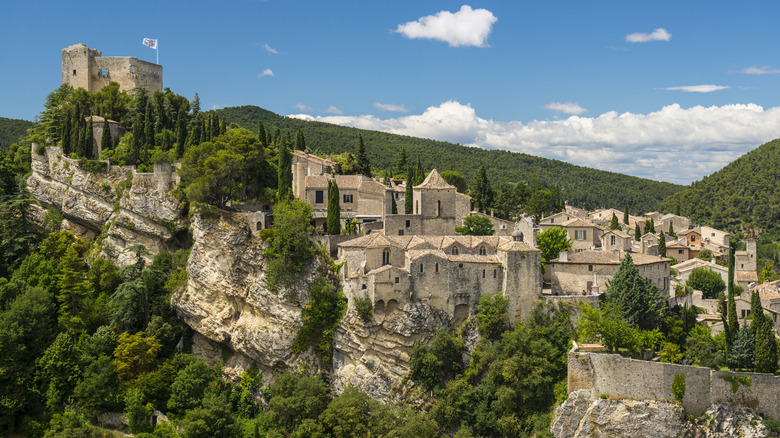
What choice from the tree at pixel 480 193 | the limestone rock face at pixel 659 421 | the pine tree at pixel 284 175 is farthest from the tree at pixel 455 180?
the limestone rock face at pixel 659 421

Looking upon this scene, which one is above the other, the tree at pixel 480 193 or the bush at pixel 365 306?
the tree at pixel 480 193

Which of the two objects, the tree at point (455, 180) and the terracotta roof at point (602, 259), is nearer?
the terracotta roof at point (602, 259)

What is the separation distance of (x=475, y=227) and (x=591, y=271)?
11027 mm

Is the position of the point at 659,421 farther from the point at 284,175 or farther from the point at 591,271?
the point at 284,175

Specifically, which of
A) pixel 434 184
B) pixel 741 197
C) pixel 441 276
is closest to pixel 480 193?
pixel 434 184

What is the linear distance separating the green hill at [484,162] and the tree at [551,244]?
4882 cm

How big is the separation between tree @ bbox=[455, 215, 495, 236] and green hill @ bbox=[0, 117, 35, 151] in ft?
217

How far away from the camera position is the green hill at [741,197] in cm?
Answer: 10452

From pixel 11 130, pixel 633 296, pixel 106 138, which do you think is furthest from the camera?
pixel 11 130

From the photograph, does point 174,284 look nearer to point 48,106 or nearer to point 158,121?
point 158,121

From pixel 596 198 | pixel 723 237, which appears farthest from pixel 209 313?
pixel 596 198

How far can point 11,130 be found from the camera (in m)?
86.6

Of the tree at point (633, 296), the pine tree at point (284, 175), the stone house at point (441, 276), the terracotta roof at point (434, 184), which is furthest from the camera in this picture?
the pine tree at point (284, 175)

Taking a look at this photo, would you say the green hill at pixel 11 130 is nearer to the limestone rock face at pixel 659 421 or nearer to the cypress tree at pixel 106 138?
the cypress tree at pixel 106 138
